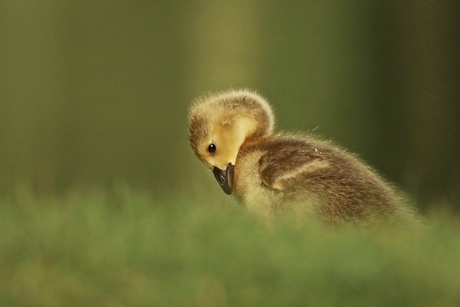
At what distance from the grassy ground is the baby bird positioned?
369 mm

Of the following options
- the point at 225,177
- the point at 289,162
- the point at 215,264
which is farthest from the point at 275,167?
the point at 215,264

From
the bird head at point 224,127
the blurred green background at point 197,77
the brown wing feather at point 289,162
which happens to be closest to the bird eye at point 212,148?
the bird head at point 224,127

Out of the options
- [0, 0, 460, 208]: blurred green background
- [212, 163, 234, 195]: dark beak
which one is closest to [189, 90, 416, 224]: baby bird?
[212, 163, 234, 195]: dark beak

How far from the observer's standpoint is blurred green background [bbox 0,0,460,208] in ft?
13.9

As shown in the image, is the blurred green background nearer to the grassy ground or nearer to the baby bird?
the baby bird

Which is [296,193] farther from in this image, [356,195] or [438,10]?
[438,10]

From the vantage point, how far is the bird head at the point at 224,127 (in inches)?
102

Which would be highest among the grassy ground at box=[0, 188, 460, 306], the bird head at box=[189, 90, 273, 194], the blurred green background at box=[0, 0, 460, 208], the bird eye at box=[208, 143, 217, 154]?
the blurred green background at box=[0, 0, 460, 208]

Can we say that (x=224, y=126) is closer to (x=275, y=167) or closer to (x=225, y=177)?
(x=225, y=177)

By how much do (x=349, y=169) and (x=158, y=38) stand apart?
7.61 ft

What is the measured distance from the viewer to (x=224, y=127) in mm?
2627

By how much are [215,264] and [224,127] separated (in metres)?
0.97

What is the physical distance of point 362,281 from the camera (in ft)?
5.29

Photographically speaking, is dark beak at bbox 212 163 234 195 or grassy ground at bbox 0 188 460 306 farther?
dark beak at bbox 212 163 234 195
